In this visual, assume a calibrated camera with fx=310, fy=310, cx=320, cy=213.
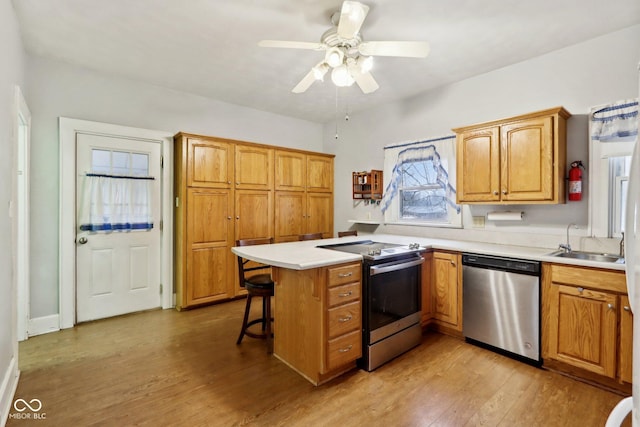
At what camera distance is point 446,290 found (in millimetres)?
2975

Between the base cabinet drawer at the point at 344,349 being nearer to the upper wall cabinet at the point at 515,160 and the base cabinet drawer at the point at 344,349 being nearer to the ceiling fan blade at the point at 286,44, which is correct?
the upper wall cabinet at the point at 515,160

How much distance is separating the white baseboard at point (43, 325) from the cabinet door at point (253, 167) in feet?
7.57

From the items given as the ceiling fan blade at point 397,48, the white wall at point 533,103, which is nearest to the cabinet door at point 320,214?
the white wall at point 533,103

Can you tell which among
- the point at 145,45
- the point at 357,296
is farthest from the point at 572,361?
the point at 145,45

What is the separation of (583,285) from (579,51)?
6.73 feet

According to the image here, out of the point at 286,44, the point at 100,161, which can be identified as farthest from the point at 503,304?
the point at 100,161

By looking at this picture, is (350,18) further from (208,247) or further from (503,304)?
(208,247)

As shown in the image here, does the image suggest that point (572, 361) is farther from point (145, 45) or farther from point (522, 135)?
point (145, 45)

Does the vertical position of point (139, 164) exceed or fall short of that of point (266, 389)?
it exceeds it

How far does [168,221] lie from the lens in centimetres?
379

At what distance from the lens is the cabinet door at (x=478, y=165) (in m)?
2.93

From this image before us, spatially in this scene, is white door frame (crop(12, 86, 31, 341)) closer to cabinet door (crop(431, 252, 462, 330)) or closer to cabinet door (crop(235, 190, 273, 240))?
cabinet door (crop(235, 190, 273, 240))

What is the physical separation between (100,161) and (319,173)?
2855 mm

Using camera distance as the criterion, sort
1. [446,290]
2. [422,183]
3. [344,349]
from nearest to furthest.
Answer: [344,349] → [446,290] → [422,183]
